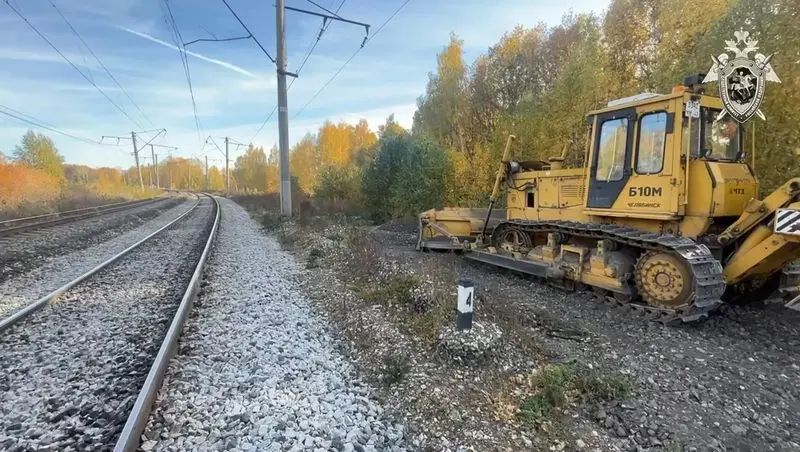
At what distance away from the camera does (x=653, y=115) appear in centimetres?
642

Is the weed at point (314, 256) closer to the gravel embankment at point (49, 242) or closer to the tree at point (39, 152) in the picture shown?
the gravel embankment at point (49, 242)

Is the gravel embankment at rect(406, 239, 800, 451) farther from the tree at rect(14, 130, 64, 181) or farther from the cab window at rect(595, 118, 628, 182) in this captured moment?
the tree at rect(14, 130, 64, 181)

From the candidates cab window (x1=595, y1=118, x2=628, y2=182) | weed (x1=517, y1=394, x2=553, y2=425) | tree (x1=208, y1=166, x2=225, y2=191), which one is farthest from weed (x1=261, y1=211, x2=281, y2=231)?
tree (x1=208, y1=166, x2=225, y2=191)

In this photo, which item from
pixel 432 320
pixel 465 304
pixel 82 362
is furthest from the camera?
pixel 432 320

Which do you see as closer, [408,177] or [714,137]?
[714,137]

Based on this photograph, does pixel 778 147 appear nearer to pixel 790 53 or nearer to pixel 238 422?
pixel 790 53

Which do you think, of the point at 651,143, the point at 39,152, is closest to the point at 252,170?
the point at 39,152

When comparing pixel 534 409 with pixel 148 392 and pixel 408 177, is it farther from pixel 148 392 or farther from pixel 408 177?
pixel 408 177

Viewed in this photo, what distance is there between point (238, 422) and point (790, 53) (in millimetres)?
11227

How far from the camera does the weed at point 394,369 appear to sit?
162 inches

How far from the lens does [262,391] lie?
392 cm

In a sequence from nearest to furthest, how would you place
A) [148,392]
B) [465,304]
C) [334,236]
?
[148,392]
[465,304]
[334,236]

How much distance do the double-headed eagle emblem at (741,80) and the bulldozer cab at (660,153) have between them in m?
0.24

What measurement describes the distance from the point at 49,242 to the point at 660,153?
15.2 m
